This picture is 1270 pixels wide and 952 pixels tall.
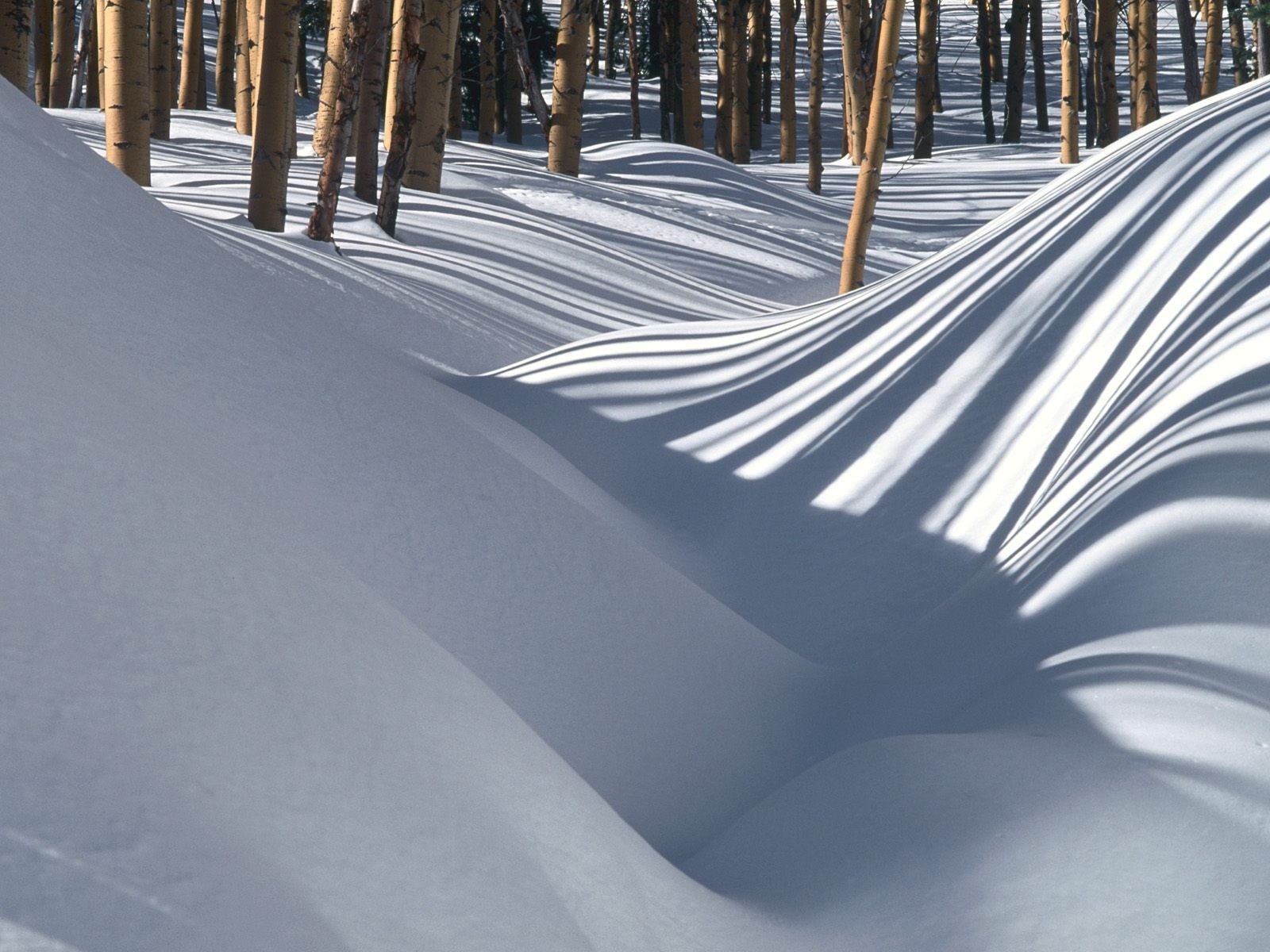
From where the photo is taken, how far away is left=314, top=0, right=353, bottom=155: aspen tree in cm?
1113

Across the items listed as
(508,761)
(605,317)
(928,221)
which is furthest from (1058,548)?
(928,221)

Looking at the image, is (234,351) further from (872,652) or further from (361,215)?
(361,215)

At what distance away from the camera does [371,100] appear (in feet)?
28.0

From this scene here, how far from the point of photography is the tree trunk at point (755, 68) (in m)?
21.0

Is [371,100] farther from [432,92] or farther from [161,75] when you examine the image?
[161,75]

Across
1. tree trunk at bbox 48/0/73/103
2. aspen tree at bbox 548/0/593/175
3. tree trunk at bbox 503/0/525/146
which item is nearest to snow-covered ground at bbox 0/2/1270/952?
aspen tree at bbox 548/0/593/175

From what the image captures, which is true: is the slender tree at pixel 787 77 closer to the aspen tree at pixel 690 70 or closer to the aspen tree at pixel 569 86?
the aspen tree at pixel 690 70

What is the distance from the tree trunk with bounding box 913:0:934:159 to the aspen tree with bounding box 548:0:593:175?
12.3 feet

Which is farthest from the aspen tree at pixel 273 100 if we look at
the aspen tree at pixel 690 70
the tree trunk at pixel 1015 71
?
the tree trunk at pixel 1015 71

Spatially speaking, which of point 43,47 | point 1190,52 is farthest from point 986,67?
point 43,47

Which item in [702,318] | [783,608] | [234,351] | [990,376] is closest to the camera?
[234,351]

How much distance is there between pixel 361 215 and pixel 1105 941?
24.3ft

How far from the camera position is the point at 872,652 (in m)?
3.03

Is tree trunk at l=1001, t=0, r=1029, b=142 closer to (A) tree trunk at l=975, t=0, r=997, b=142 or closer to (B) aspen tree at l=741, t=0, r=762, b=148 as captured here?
(A) tree trunk at l=975, t=0, r=997, b=142
